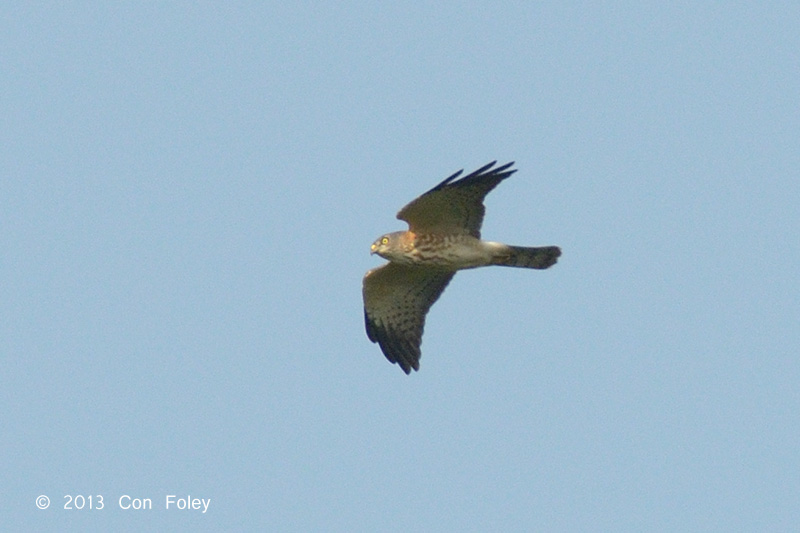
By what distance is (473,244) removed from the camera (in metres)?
13.7

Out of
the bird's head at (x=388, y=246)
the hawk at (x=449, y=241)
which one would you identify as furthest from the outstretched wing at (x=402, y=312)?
the bird's head at (x=388, y=246)

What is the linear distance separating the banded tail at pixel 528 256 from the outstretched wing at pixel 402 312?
1141 mm

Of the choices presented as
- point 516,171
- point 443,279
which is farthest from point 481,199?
point 443,279

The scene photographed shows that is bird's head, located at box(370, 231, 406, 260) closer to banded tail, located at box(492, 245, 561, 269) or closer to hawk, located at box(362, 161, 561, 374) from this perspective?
hawk, located at box(362, 161, 561, 374)

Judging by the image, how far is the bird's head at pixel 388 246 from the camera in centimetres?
1363

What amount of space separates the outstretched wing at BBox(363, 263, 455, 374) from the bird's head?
3.59 feet

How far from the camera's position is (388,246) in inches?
537

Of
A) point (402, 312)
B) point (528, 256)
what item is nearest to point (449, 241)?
point (528, 256)

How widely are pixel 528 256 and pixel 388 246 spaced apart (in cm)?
141

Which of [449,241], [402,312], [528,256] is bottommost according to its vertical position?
[402,312]

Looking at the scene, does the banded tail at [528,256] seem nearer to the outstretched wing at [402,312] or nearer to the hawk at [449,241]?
the hawk at [449,241]

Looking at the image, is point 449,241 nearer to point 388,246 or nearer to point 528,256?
point 388,246

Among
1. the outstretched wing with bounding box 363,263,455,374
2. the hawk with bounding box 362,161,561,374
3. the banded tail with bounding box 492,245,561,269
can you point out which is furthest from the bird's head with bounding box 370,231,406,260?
the outstretched wing with bounding box 363,263,455,374

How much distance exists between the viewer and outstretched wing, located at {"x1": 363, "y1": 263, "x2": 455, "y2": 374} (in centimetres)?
1481
